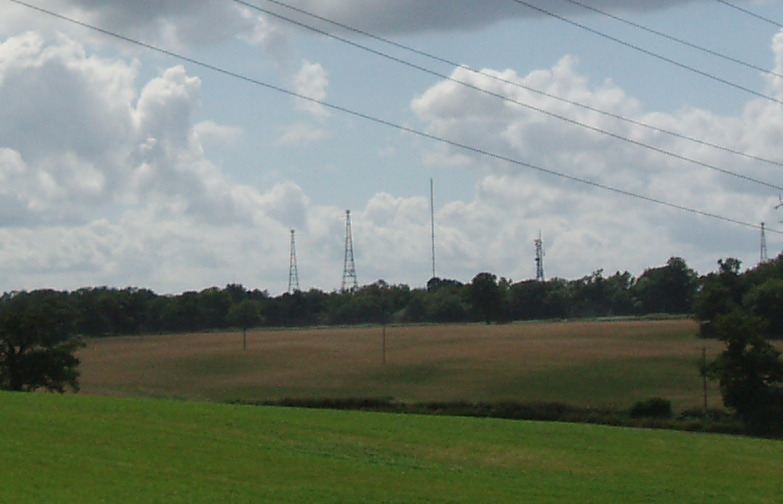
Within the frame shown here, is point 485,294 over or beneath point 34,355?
over

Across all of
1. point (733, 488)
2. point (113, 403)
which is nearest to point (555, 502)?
point (733, 488)

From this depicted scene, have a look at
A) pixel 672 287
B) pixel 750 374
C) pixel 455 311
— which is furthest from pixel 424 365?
pixel 672 287

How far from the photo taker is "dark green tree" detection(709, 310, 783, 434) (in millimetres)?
59750

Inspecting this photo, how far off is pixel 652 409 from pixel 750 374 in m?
6.04

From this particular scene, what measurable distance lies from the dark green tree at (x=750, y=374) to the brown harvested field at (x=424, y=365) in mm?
4053

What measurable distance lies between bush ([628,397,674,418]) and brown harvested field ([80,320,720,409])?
7.49 ft

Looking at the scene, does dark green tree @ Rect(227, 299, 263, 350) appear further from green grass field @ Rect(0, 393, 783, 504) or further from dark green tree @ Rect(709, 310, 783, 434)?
green grass field @ Rect(0, 393, 783, 504)

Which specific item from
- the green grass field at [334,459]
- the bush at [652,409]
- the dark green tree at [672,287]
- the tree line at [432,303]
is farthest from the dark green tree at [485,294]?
the green grass field at [334,459]

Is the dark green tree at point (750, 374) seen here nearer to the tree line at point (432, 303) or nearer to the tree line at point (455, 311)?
the tree line at point (455, 311)

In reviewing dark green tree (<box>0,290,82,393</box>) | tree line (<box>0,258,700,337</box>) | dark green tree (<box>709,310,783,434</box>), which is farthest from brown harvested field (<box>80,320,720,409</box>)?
tree line (<box>0,258,700,337</box>)

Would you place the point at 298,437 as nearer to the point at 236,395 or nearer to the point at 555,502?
the point at 555,502

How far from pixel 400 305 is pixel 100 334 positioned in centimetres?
6604

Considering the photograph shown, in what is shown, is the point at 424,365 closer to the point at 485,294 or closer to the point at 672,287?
the point at 485,294

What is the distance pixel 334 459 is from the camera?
32656 mm
